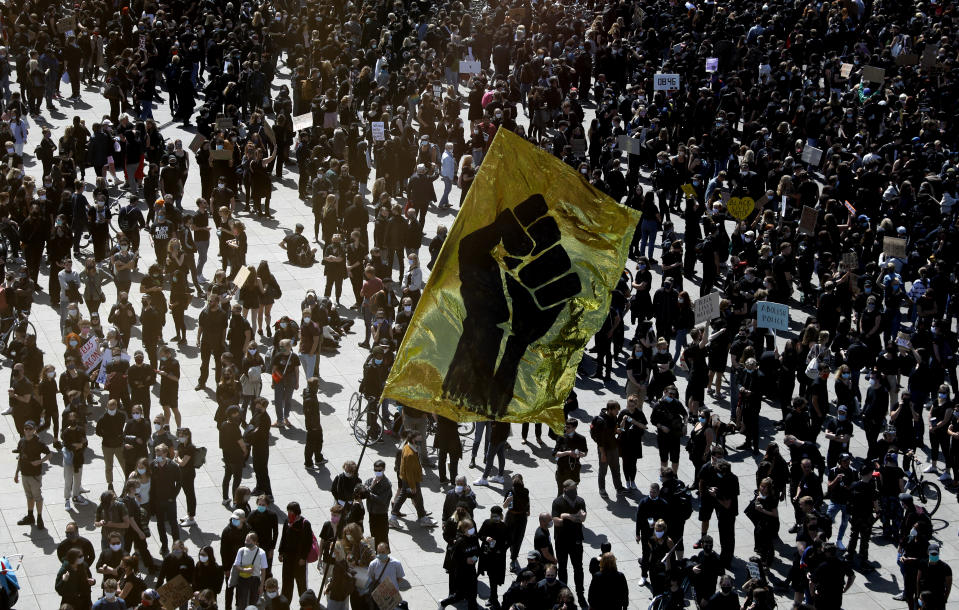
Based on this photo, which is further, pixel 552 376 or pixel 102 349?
pixel 102 349

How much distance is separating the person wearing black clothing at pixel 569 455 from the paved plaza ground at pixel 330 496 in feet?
2.28

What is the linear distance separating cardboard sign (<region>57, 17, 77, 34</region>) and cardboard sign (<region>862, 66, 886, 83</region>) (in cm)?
1847

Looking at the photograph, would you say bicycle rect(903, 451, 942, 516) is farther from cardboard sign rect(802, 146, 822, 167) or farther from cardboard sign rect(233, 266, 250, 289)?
cardboard sign rect(802, 146, 822, 167)

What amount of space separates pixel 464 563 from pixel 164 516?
3.91 metres

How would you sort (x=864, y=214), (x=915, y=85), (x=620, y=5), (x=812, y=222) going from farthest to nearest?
(x=620, y=5) < (x=915, y=85) < (x=864, y=214) < (x=812, y=222)

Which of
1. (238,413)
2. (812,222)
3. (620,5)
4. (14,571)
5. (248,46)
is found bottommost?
(14,571)

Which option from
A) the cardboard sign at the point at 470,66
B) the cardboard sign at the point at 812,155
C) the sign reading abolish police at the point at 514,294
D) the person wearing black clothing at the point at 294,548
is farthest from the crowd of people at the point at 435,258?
the sign reading abolish police at the point at 514,294

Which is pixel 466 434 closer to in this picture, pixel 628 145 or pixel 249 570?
pixel 249 570

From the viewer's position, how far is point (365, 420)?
23.5m

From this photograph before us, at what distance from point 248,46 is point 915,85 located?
1583 centimetres

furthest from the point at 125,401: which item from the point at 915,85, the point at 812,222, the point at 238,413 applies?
the point at 915,85

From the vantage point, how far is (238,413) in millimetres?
20859

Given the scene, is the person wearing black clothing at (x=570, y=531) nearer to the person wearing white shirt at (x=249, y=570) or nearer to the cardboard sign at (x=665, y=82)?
the person wearing white shirt at (x=249, y=570)

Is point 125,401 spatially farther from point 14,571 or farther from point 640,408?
point 640,408
